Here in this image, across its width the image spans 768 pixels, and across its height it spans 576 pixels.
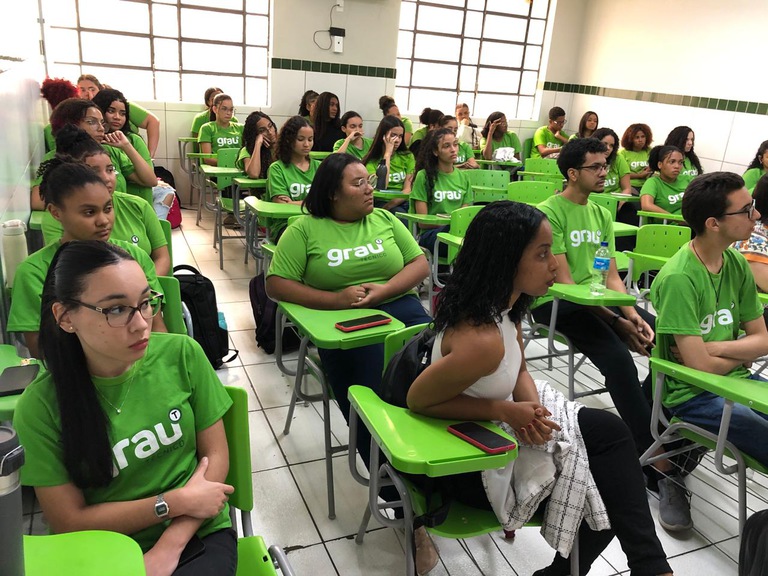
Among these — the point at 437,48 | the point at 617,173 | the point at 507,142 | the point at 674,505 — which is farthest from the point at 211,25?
the point at 674,505

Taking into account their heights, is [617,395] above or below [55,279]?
below

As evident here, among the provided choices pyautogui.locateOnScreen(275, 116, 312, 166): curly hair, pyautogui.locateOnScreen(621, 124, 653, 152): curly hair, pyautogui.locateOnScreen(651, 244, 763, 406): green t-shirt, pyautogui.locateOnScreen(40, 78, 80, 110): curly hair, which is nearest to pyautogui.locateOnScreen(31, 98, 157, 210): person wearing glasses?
pyautogui.locateOnScreen(275, 116, 312, 166): curly hair

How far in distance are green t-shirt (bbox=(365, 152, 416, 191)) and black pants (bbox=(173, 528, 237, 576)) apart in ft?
13.4

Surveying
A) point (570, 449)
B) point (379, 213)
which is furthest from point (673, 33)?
point (570, 449)

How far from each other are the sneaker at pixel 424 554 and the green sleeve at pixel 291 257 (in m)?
1.11

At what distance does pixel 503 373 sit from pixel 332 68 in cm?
626

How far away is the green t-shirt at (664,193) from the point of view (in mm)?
4820

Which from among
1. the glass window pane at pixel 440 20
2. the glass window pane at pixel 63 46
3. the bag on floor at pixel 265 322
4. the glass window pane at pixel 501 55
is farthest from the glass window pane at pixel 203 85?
the bag on floor at pixel 265 322

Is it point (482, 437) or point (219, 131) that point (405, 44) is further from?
point (482, 437)

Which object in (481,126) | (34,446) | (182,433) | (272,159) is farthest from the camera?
(481,126)

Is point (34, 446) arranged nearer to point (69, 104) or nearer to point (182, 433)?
point (182, 433)

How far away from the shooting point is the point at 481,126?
8.20 metres

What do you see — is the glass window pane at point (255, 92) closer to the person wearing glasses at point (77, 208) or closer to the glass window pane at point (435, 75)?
the glass window pane at point (435, 75)

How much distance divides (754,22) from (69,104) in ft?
20.0
